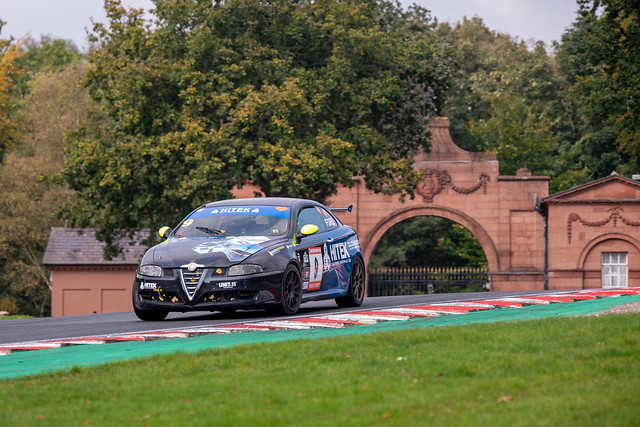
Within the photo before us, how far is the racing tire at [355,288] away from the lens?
59.6ft

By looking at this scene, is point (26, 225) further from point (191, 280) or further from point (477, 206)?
point (191, 280)

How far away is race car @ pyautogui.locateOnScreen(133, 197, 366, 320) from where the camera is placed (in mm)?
15250

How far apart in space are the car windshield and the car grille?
107 cm

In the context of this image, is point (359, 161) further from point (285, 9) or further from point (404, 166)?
point (285, 9)

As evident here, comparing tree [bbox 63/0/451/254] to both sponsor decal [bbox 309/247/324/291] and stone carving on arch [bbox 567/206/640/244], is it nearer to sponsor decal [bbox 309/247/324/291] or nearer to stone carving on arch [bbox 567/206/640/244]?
sponsor decal [bbox 309/247/324/291]

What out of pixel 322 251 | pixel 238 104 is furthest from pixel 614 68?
pixel 322 251

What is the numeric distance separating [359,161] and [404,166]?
4.54 ft

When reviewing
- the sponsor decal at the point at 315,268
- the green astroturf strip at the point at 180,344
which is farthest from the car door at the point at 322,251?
the green astroturf strip at the point at 180,344

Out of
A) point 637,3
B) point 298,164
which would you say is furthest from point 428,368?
point 637,3

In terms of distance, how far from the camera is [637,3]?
34.5m

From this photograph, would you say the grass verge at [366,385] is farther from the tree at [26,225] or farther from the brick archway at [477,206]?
the tree at [26,225]

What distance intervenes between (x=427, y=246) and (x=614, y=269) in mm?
15328

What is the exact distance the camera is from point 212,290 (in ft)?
49.9

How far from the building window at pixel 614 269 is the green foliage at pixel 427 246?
1136 centimetres
